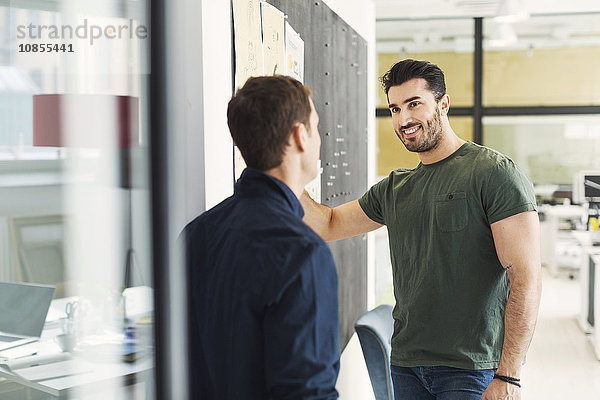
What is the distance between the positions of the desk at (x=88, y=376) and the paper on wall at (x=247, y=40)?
2.61 feet

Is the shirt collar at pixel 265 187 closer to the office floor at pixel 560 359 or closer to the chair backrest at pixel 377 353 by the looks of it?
the chair backrest at pixel 377 353

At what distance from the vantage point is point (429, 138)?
6.65 feet

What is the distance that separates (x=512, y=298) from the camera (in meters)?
1.87

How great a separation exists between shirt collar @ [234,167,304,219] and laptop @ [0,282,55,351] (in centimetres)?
36

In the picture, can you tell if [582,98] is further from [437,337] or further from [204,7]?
[204,7]

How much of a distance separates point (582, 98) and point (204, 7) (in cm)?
639

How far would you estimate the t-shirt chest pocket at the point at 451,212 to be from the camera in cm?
193

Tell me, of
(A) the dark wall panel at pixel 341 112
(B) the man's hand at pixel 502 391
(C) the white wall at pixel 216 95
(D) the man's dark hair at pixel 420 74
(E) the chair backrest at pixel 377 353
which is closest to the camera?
(C) the white wall at pixel 216 95

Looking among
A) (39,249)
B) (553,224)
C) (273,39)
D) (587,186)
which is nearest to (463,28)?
(587,186)

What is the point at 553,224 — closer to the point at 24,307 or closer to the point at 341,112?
the point at 341,112

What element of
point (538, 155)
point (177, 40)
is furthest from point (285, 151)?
point (538, 155)

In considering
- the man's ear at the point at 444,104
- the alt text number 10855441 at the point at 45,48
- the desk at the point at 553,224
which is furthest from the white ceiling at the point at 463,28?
the alt text number 10855441 at the point at 45,48

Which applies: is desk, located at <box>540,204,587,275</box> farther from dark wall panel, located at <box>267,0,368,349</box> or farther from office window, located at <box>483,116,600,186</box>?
dark wall panel, located at <box>267,0,368,349</box>

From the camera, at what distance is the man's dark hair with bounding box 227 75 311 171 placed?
1.10 m
